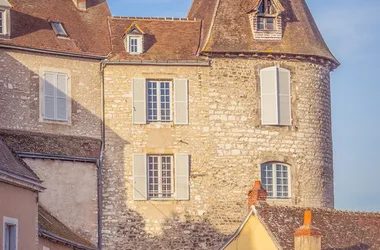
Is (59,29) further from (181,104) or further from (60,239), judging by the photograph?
(60,239)

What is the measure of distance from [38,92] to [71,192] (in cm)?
376

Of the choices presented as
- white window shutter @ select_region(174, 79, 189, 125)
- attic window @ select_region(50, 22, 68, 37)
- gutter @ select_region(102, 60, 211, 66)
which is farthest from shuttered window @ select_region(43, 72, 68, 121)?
white window shutter @ select_region(174, 79, 189, 125)

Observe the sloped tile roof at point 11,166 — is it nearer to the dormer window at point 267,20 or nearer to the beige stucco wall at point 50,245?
the beige stucco wall at point 50,245

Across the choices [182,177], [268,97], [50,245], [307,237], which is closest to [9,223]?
[50,245]

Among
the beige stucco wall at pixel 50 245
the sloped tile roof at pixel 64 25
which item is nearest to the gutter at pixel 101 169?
the sloped tile roof at pixel 64 25

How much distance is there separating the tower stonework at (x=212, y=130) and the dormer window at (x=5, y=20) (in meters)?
3.89

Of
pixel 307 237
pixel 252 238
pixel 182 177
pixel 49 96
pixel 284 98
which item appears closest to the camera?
pixel 307 237

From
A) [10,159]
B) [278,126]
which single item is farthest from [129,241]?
[10,159]

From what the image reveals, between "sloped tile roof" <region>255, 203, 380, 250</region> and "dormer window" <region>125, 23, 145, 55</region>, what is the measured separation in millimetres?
10243

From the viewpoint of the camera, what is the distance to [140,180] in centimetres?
4491

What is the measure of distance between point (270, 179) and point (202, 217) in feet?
9.63

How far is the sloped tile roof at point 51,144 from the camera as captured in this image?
1710 inches

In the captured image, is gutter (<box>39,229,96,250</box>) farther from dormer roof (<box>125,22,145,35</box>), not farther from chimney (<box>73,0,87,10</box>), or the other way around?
chimney (<box>73,0,87,10</box>)

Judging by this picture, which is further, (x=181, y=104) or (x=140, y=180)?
(x=181, y=104)
